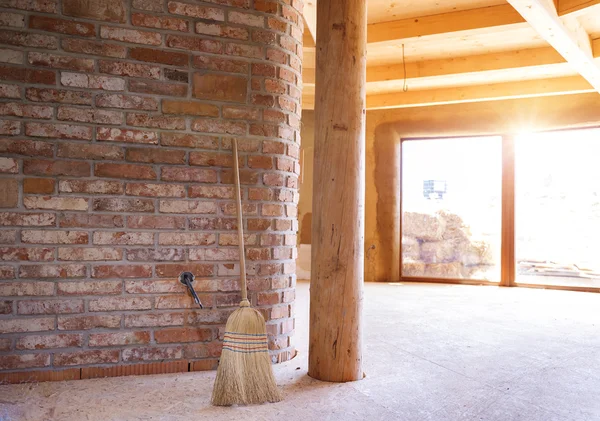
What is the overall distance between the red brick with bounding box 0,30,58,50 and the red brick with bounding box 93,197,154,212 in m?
0.72

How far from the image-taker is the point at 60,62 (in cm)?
219

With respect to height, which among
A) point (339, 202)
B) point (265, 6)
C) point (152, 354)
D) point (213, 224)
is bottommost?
point (152, 354)

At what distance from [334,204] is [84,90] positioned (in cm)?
125

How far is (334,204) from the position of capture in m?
2.27

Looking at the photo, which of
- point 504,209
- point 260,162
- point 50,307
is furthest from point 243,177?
point 504,209

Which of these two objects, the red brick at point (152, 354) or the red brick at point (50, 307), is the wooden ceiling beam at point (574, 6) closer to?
the red brick at point (152, 354)

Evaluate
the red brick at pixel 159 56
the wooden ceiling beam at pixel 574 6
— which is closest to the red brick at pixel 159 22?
the red brick at pixel 159 56

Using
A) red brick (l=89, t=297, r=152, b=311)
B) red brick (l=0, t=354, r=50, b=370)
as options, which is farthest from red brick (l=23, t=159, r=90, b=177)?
red brick (l=0, t=354, r=50, b=370)

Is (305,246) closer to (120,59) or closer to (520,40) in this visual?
(520,40)

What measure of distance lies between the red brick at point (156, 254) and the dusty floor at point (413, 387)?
541 mm

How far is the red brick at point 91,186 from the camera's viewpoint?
2201 millimetres

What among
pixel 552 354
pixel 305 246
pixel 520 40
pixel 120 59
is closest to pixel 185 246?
pixel 120 59

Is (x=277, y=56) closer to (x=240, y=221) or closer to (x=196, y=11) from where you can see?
(x=196, y=11)

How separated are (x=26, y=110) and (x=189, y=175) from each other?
0.75 m
